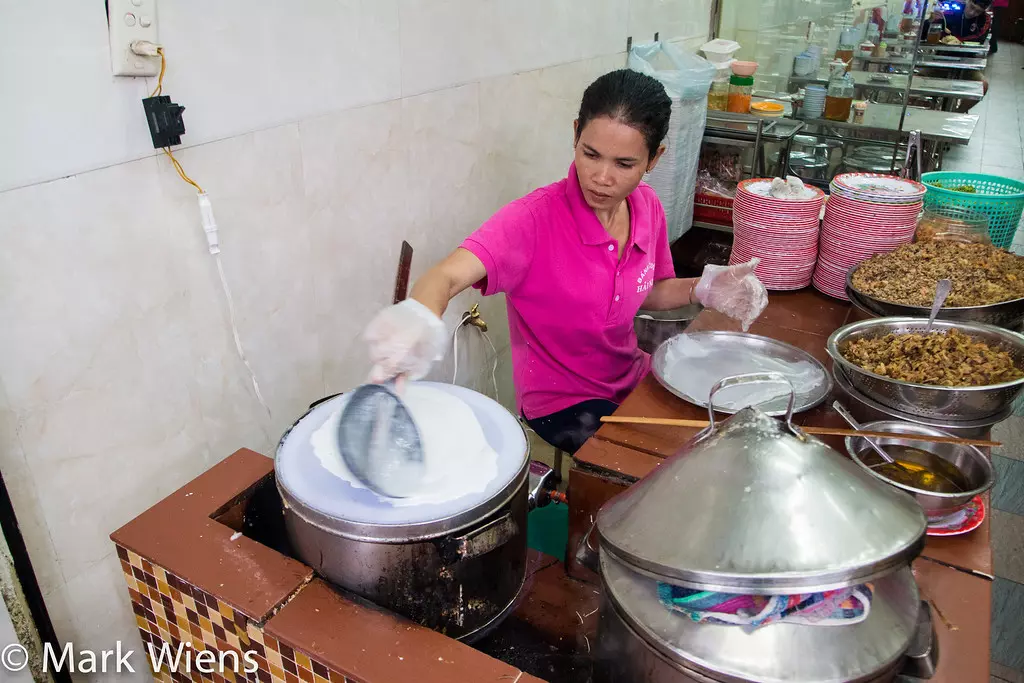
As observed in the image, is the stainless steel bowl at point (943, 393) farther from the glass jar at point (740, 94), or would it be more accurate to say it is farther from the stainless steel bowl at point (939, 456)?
the glass jar at point (740, 94)

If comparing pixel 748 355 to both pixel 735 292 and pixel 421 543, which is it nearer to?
pixel 735 292

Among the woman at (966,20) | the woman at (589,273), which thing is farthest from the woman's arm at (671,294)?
the woman at (966,20)

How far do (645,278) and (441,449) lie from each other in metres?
1.14

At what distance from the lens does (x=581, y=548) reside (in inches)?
48.4

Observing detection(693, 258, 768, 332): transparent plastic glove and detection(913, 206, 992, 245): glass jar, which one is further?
detection(913, 206, 992, 245): glass jar

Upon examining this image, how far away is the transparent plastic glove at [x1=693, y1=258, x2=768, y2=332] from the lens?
1.98 meters

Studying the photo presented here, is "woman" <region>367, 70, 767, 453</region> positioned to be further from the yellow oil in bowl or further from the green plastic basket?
the green plastic basket

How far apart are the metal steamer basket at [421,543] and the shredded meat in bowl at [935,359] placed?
931 mm

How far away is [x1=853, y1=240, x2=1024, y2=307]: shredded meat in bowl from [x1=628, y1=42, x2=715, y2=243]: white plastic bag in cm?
155

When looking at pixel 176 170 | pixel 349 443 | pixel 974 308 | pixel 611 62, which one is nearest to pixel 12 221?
pixel 176 170

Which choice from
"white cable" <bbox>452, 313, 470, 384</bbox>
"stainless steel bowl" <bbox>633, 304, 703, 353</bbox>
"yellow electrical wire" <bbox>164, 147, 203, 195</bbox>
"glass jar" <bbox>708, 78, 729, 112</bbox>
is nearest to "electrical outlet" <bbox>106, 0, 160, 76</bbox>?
"yellow electrical wire" <bbox>164, 147, 203, 195</bbox>

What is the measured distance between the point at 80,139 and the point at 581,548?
114 centimetres

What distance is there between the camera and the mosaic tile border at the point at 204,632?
→ 1.13 meters

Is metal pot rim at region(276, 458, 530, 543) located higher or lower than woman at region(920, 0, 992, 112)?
lower
